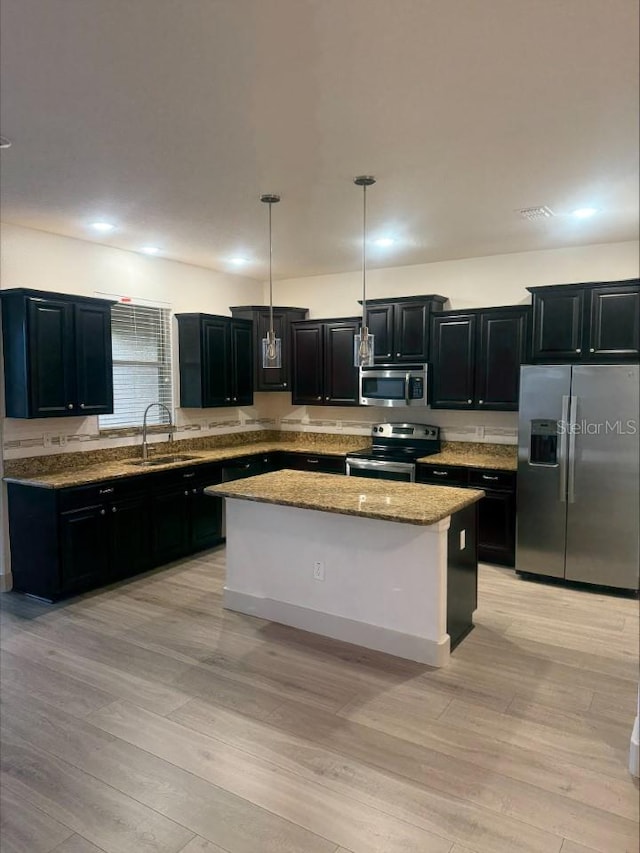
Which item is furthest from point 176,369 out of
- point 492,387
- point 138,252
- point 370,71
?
point 370,71

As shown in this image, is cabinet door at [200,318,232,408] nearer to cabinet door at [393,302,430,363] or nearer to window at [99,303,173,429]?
window at [99,303,173,429]

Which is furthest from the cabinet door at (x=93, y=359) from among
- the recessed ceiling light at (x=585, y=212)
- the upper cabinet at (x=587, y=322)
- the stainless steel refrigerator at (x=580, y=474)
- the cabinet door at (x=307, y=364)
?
the recessed ceiling light at (x=585, y=212)

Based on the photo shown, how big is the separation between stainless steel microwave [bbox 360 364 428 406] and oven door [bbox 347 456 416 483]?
1.93ft

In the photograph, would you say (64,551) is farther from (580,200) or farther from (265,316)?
(580,200)

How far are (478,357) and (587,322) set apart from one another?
1.01 metres

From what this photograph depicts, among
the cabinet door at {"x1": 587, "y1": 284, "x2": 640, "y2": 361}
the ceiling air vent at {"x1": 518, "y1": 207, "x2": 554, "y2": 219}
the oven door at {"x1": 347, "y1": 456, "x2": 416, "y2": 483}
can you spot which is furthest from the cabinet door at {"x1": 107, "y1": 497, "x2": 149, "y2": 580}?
the cabinet door at {"x1": 587, "y1": 284, "x2": 640, "y2": 361}

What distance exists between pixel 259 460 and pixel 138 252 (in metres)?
2.31

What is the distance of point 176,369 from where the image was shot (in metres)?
5.78

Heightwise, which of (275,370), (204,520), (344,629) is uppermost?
(275,370)

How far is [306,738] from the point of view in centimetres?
259

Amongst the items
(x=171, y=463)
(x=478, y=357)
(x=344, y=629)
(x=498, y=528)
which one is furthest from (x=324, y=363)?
(x=344, y=629)

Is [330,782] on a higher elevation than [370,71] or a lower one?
lower

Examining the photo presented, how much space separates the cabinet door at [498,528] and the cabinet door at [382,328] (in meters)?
1.70

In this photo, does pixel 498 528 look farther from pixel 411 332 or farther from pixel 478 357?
pixel 411 332
